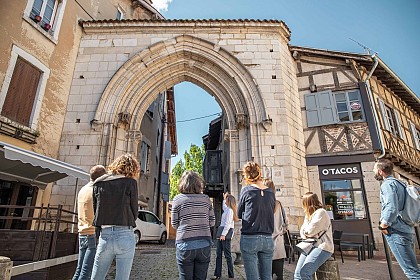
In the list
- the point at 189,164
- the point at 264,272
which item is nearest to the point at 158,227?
the point at 264,272

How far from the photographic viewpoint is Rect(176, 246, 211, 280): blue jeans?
1.93 m

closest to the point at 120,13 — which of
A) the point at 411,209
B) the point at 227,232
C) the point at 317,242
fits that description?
the point at 227,232

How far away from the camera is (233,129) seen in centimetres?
815

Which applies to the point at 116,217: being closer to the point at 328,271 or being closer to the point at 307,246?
the point at 307,246

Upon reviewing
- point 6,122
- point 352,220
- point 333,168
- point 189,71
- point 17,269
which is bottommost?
point 17,269

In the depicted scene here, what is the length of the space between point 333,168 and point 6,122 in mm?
9019

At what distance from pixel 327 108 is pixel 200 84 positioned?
14.4 feet

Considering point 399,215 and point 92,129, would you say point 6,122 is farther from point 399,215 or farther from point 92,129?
point 399,215

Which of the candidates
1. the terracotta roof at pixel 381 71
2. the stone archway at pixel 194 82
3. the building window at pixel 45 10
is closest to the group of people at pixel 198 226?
the stone archway at pixel 194 82

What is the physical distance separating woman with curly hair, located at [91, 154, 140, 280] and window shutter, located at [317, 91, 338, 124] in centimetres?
777

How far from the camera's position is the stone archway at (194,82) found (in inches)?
311

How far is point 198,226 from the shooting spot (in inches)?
81.2

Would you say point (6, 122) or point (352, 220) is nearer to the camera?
point (6, 122)

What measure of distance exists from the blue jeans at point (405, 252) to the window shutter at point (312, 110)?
21.1 feet
